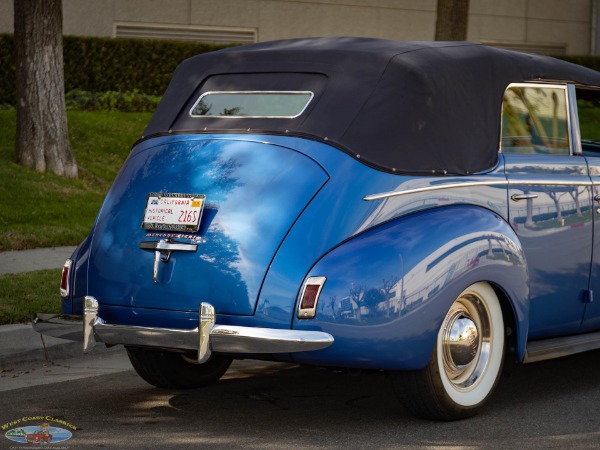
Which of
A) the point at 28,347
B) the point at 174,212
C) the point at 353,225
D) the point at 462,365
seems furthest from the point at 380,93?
the point at 28,347

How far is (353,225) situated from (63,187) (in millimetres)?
8388

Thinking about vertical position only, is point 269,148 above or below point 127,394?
above

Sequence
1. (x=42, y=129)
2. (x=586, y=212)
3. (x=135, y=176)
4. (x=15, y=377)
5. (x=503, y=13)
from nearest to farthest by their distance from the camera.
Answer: (x=135, y=176), (x=586, y=212), (x=15, y=377), (x=42, y=129), (x=503, y=13)

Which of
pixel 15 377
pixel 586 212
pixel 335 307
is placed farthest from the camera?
pixel 15 377

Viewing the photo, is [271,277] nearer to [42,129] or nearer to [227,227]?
[227,227]

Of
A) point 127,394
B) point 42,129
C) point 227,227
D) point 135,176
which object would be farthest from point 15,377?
point 42,129

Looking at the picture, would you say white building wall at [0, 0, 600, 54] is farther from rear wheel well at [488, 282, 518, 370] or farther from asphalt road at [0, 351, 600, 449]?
rear wheel well at [488, 282, 518, 370]

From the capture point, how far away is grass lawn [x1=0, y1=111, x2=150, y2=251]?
38.4 ft

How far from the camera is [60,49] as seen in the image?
13.8 m

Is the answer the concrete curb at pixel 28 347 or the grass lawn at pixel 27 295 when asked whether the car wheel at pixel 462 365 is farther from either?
the grass lawn at pixel 27 295

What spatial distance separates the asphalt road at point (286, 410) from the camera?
18.0ft

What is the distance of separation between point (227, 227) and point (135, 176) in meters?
0.74

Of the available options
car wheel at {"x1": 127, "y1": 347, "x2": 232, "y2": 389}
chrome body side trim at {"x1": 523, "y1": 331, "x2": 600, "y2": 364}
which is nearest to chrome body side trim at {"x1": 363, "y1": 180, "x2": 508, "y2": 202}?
chrome body side trim at {"x1": 523, "y1": 331, "x2": 600, "y2": 364}

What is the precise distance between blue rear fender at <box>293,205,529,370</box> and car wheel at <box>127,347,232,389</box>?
1.30m
